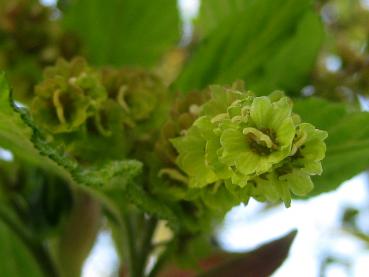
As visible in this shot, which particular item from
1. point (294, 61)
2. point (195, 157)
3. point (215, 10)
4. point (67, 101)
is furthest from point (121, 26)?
point (195, 157)

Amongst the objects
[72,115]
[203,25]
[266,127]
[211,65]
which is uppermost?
[203,25]

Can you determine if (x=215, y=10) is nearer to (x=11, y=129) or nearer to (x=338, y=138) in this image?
(x=338, y=138)

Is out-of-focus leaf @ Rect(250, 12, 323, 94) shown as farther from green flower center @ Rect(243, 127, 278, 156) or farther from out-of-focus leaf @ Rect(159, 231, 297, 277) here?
green flower center @ Rect(243, 127, 278, 156)

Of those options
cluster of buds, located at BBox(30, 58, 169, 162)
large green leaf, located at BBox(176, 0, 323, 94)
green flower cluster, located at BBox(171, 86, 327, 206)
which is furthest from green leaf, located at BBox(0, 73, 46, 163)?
large green leaf, located at BBox(176, 0, 323, 94)

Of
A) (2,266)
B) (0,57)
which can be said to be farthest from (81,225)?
(0,57)

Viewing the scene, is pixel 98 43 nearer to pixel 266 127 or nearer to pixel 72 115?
pixel 72 115

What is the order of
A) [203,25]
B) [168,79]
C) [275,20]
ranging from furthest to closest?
[168,79], [203,25], [275,20]

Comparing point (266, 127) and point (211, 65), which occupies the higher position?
point (211, 65)
